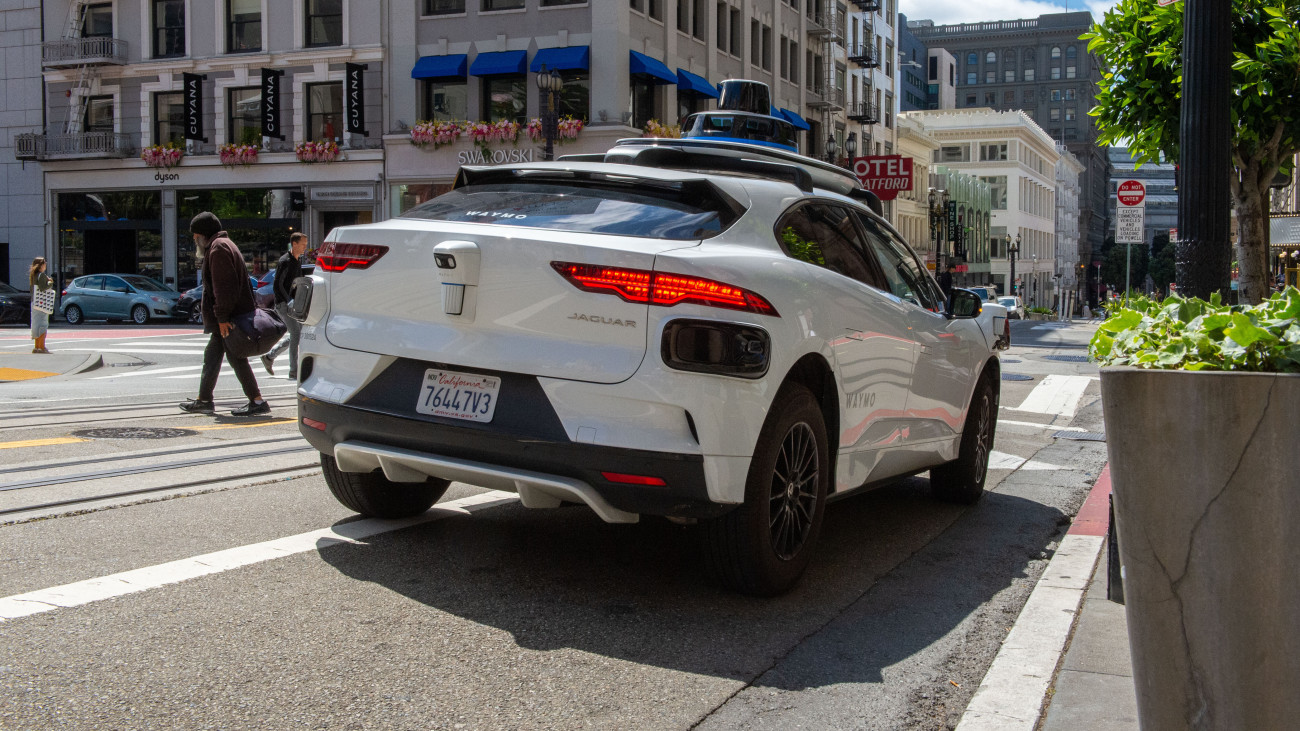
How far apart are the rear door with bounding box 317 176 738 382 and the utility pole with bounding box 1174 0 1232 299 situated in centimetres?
178

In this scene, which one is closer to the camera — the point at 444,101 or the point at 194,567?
the point at 194,567

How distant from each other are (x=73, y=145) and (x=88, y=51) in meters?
3.12

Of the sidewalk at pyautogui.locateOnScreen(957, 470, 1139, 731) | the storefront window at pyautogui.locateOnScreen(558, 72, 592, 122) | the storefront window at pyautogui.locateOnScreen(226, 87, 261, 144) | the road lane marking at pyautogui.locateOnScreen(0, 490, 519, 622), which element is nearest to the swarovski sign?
the storefront window at pyautogui.locateOnScreen(226, 87, 261, 144)

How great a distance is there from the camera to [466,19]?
37250 mm

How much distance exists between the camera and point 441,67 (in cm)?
3675

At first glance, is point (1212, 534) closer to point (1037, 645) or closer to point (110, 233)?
point (1037, 645)

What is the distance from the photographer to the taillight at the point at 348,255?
16.4 feet

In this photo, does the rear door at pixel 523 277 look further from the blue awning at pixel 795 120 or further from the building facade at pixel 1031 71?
the building facade at pixel 1031 71

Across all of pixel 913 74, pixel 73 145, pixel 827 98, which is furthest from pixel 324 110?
pixel 913 74

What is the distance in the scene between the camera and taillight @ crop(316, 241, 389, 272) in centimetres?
500

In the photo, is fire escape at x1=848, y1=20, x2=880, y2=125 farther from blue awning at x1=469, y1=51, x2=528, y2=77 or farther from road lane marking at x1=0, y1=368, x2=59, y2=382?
road lane marking at x1=0, y1=368, x2=59, y2=382

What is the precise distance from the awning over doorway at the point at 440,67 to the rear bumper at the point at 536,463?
33212 mm

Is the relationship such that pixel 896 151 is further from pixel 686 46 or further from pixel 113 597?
pixel 113 597

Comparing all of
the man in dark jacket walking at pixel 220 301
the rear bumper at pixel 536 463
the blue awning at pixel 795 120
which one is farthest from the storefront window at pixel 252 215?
the rear bumper at pixel 536 463
